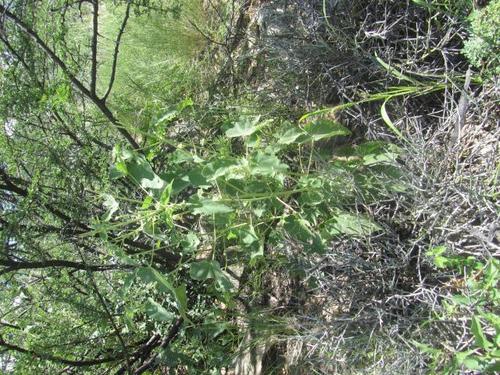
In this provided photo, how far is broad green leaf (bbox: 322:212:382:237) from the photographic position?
5.00ft

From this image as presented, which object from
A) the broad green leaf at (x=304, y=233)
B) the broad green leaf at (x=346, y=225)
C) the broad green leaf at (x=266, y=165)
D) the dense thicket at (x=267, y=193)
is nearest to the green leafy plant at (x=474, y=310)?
the dense thicket at (x=267, y=193)

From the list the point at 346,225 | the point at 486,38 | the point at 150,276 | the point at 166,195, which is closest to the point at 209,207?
the point at 166,195

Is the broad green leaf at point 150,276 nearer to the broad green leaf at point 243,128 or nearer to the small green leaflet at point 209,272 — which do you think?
the small green leaflet at point 209,272

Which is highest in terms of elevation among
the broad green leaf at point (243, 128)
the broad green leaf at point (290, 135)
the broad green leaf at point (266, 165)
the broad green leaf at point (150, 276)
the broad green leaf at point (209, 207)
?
the broad green leaf at point (243, 128)

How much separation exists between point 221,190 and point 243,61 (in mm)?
996

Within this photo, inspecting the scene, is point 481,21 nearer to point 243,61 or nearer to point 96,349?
point 243,61

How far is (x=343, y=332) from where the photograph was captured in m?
1.49

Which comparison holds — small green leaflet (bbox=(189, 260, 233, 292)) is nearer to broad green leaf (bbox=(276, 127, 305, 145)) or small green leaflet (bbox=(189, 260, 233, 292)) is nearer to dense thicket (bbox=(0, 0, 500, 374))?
dense thicket (bbox=(0, 0, 500, 374))

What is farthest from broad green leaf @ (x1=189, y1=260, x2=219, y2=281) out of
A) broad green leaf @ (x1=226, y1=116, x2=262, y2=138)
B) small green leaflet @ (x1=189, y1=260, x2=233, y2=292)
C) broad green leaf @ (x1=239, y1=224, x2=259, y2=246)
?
broad green leaf @ (x1=226, y1=116, x2=262, y2=138)

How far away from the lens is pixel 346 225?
1.53 m

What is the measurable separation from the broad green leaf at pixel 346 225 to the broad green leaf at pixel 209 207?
0.96ft

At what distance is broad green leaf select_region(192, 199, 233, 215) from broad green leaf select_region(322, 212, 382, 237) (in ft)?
0.96

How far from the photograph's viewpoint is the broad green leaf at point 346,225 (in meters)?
1.52

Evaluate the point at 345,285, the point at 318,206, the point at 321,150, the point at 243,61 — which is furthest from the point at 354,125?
the point at 243,61
